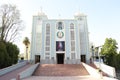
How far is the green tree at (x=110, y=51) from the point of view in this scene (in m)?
32.7

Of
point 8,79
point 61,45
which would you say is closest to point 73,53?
point 61,45

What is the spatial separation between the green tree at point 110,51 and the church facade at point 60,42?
4.81m

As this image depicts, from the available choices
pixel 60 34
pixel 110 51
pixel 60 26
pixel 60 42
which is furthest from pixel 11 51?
pixel 110 51

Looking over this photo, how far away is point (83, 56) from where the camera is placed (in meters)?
31.6

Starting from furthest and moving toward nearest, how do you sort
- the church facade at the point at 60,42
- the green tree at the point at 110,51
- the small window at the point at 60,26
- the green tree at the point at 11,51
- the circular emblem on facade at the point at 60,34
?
the green tree at the point at 110,51, the small window at the point at 60,26, the circular emblem on facade at the point at 60,34, the church facade at the point at 60,42, the green tree at the point at 11,51

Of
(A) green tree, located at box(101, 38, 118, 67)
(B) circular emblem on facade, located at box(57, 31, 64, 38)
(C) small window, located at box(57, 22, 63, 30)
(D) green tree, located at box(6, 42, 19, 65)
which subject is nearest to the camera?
(D) green tree, located at box(6, 42, 19, 65)

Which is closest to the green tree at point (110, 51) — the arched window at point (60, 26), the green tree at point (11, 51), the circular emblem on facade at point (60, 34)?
the circular emblem on facade at point (60, 34)

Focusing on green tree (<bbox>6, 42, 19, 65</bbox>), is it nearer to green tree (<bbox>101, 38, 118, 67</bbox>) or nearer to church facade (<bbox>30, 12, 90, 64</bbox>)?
church facade (<bbox>30, 12, 90, 64</bbox>)

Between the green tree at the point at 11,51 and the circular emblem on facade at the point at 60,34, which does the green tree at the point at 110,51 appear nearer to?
the circular emblem on facade at the point at 60,34

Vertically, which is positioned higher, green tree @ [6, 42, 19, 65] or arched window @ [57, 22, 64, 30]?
arched window @ [57, 22, 64, 30]

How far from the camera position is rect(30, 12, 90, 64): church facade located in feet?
96.2

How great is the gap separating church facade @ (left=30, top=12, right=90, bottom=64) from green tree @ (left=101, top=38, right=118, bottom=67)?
481 centimetres

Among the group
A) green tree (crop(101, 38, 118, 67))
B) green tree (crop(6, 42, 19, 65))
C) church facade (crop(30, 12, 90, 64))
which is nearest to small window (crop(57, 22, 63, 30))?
church facade (crop(30, 12, 90, 64))

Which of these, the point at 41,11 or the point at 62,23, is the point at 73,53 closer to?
the point at 62,23
